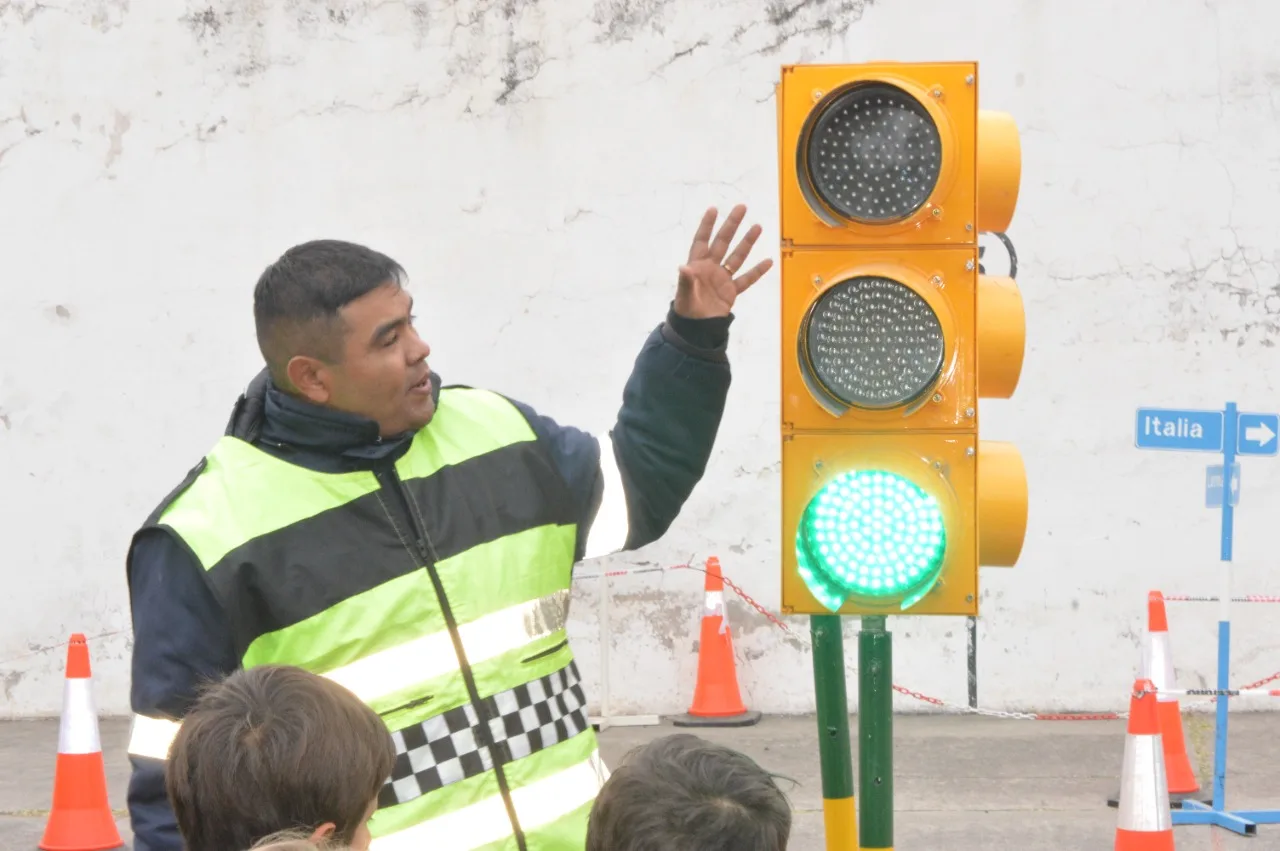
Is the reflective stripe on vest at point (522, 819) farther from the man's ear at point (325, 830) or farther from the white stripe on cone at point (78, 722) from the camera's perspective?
the white stripe on cone at point (78, 722)

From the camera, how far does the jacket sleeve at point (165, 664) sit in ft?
8.80

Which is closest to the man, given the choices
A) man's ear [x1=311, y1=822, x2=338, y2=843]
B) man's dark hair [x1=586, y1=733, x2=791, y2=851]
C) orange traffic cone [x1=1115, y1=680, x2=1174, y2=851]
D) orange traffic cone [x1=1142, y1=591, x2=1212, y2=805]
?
man's ear [x1=311, y1=822, x2=338, y2=843]

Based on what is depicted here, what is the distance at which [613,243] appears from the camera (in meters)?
8.53

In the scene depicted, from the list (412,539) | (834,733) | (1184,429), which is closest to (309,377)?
(412,539)

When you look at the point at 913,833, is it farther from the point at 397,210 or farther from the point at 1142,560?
the point at 397,210

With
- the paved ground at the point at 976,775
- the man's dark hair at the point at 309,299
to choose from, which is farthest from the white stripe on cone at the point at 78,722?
the man's dark hair at the point at 309,299

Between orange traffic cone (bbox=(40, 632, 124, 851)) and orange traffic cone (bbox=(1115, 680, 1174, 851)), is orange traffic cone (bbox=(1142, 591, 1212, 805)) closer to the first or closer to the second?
orange traffic cone (bbox=(1115, 680, 1174, 851))

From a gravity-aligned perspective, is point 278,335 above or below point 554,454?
above

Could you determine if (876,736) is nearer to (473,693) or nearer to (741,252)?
(473,693)

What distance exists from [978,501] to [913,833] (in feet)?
13.7

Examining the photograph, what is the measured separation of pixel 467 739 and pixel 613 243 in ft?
19.3

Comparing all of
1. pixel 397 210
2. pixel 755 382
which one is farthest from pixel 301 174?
pixel 755 382

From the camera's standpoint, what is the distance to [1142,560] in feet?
27.7

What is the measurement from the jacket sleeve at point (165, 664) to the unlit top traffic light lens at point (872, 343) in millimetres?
1079
